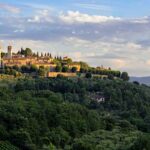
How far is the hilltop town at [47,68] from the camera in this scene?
91375mm

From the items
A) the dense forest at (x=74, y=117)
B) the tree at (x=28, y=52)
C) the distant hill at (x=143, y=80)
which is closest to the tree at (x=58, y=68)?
the tree at (x=28, y=52)

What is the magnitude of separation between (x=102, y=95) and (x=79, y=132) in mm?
26331

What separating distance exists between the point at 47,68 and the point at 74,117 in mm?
40787

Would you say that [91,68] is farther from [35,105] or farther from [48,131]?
[48,131]

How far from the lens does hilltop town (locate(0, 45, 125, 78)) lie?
91375mm

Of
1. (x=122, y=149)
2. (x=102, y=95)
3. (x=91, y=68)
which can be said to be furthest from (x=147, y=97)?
(x=122, y=149)

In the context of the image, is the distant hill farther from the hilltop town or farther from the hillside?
the hilltop town

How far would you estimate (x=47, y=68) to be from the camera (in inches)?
3686

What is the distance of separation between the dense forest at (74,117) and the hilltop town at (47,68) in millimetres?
11255

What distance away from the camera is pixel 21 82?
76562 millimetres

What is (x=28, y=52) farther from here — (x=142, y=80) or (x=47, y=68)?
(x=142, y=80)

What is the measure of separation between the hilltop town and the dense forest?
1125 cm

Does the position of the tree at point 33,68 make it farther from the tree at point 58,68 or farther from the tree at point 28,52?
the tree at point 28,52

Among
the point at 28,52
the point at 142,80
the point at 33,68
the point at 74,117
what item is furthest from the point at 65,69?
the point at 142,80
